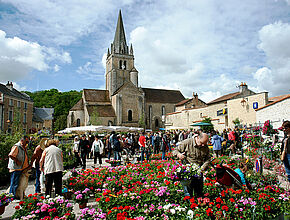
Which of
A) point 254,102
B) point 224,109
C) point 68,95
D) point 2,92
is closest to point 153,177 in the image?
point 254,102

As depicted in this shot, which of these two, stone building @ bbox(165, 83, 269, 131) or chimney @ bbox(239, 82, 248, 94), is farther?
chimney @ bbox(239, 82, 248, 94)

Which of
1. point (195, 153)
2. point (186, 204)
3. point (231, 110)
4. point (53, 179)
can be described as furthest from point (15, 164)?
point (231, 110)

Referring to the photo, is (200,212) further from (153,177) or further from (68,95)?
(68,95)

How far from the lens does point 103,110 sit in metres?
41.9

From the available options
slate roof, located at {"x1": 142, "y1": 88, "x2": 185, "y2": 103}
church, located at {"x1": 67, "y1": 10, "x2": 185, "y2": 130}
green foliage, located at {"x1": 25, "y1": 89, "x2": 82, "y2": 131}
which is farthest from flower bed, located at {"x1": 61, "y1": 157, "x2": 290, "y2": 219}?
green foliage, located at {"x1": 25, "y1": 89, "x2": 82, "y2": 131}

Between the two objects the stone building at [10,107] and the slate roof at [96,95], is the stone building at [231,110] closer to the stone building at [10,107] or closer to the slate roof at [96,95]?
the slate roof at [96,95]

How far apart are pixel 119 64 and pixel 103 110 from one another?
1247 cm

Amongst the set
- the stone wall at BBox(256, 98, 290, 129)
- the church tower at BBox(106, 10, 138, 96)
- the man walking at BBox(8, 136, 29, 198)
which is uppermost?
the church tower at BBox(106, 10, 138, 96)

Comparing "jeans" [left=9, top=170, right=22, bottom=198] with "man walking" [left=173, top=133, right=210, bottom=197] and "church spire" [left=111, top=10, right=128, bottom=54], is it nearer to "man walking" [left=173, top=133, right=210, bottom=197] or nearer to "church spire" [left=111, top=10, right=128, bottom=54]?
"man walking" [left=173, top=133, right=210, bottom=197]

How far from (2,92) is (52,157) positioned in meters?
29.3

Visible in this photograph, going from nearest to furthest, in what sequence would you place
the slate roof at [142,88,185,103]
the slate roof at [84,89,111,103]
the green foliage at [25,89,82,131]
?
the slate roof at [84,89,111,103] < the slate roof at [142,88,185,103] < the green foliage at [25,89,82,131]

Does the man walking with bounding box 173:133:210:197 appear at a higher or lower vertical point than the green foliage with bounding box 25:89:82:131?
lower

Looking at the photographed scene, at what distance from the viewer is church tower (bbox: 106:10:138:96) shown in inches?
1835

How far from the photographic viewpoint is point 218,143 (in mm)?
10469
